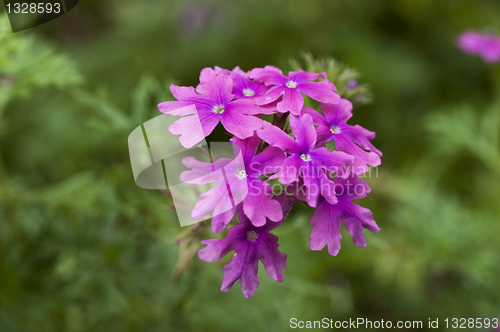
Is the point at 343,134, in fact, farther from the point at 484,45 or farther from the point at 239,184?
the point at 484,45

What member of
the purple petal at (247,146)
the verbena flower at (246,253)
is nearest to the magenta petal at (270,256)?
the verbena flower at (246,253)

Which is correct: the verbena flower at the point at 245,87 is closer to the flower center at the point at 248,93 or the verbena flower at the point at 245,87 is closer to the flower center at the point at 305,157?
the flower center at the point at 248,93

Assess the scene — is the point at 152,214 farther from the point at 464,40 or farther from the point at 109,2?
the point at 109,2

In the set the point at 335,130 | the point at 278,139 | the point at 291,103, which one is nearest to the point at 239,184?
the point at 278,139

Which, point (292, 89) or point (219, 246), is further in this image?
point (292, 89)

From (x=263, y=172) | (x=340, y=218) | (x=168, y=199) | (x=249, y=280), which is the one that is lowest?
(x=168, y=199)

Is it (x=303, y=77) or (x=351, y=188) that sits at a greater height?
(x=303, y=77)
